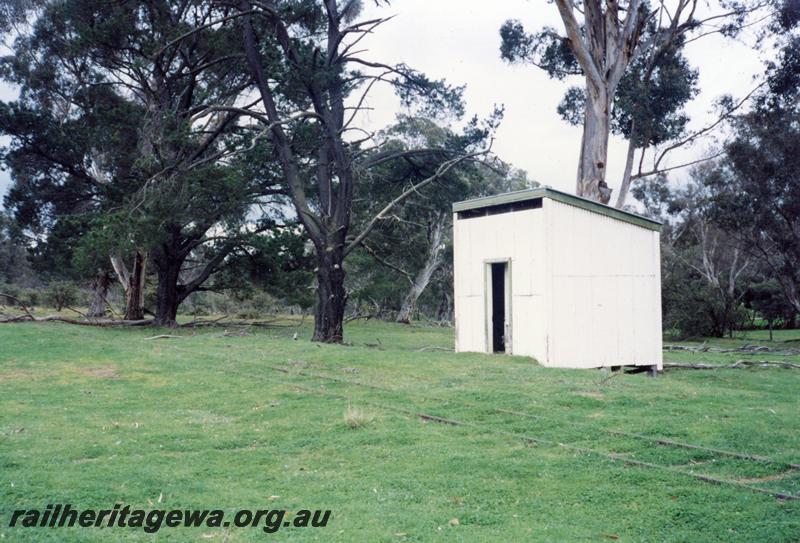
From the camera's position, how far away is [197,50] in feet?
96.5

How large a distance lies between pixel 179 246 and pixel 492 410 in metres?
22.9

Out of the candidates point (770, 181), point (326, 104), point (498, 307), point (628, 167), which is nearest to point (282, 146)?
point (326, 104)

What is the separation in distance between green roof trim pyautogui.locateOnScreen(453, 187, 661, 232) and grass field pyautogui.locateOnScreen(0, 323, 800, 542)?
3.83m

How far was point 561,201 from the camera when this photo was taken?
15.9 metres

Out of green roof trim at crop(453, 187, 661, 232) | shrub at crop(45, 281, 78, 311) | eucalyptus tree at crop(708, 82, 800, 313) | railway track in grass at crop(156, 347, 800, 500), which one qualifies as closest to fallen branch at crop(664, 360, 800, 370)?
green roof trim at crop(453, 187, 661, 232)

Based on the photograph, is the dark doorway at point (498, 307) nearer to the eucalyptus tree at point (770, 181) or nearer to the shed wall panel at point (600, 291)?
the shed wall panel at point (600, 291)

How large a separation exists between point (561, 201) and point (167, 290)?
1893cm

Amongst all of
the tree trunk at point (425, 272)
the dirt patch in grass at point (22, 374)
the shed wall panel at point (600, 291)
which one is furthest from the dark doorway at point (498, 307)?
the tree trunk at point (425, 272)

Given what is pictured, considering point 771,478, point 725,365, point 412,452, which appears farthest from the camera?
point 725,365

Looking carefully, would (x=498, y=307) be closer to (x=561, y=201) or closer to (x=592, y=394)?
(x=561, y=201)

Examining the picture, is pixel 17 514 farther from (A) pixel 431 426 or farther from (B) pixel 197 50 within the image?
(B) pixel 197 50

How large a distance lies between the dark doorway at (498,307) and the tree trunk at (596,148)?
7.48m

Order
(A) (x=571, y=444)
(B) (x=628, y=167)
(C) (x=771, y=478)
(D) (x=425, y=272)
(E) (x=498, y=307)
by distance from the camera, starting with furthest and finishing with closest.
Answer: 1. (D) (x=425, y=272)
2. (B) (x=628, y=167)
3. (E) (x=498, y=307)
4. (A) (x=571, y=444)
5. (C) (x=771, y=478)

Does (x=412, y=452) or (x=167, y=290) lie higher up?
(x=167, y=290)
